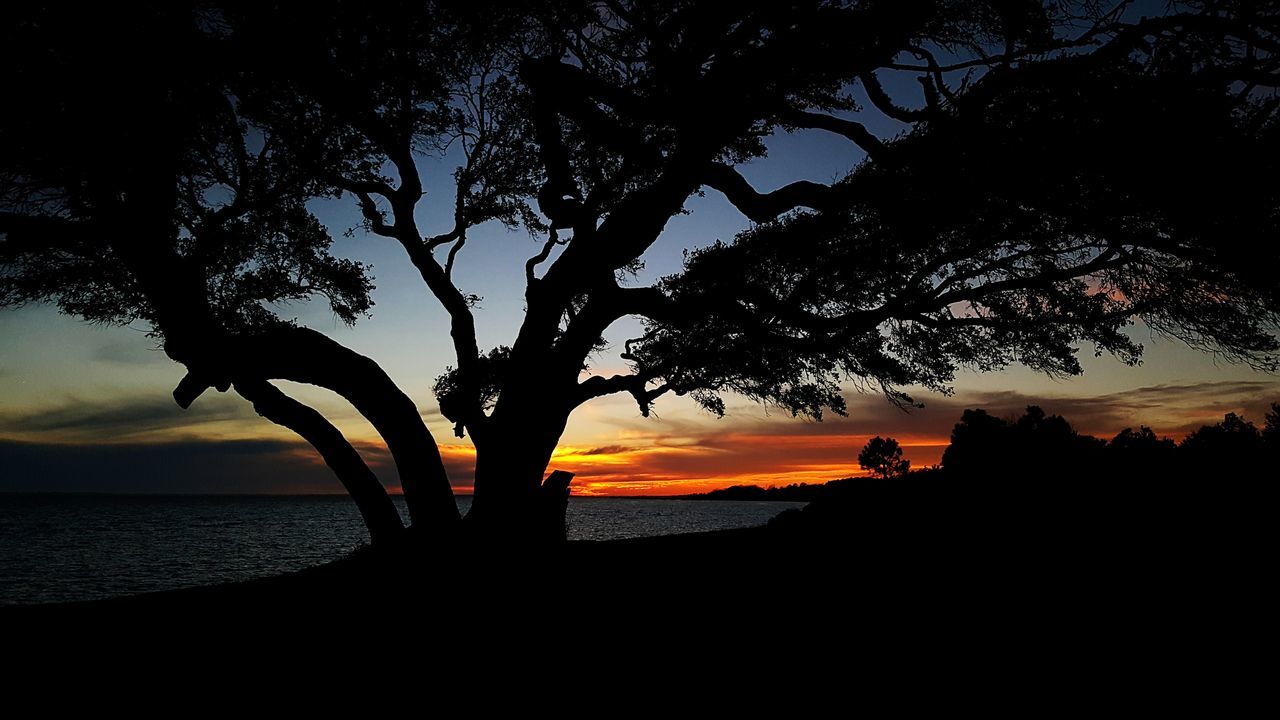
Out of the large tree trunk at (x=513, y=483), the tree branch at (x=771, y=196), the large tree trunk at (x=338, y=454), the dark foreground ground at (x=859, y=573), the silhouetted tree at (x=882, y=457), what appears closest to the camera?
the dark foreground ground at (x=859, y=573)

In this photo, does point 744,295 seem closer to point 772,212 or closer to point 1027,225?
point 772,212

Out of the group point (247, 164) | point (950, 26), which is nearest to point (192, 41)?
point (247, 164)

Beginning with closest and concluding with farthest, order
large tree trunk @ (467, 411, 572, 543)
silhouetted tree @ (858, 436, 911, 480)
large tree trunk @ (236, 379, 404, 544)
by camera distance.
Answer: large tree trunk @ (467, 411, 572, 543), large tree trunk @ (236, 379, 404, 544), silhouetted tree @ (858, 436, 911, 480)

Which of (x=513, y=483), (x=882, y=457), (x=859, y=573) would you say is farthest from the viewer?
(x=882, y=457)

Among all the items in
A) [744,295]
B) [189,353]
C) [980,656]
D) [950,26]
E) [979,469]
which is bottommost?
[980,656]

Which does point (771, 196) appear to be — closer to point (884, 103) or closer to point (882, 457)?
point (884, 103)

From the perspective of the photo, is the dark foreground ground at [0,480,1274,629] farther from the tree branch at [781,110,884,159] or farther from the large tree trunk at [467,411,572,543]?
the tree branch at [781,110,884,159]

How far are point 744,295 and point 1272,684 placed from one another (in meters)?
6.94

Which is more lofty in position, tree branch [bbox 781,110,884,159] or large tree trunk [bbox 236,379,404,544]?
tree branch [bbox 781,110,884,159]

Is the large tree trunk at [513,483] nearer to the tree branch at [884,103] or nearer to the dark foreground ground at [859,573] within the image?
the dark foreground ground at [859,573]

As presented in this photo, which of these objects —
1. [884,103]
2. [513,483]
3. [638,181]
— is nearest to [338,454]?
[513,483]

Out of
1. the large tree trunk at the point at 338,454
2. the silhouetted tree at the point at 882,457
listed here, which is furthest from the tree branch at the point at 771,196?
the silhouetted tree at the point at 882,457

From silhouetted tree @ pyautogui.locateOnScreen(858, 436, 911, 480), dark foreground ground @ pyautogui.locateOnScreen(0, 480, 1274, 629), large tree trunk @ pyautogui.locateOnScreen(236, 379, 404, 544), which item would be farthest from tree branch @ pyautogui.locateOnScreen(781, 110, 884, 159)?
silhouetted tree @ pyautogui.locateOnScreen(858, 436, 911, 480)

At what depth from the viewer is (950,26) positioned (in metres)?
8.89
